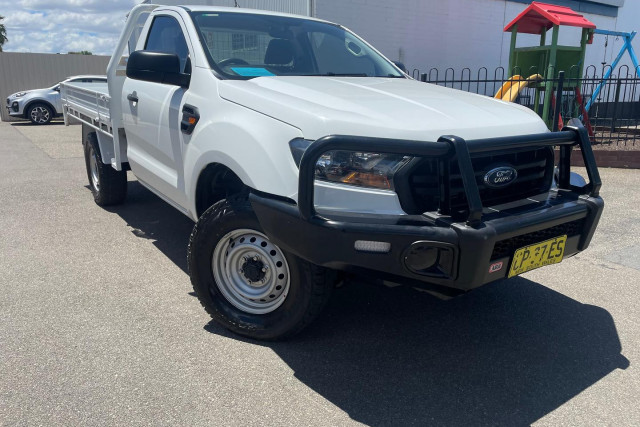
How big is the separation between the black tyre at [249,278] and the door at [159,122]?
0.76 metres

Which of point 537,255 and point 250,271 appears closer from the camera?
point 537,255

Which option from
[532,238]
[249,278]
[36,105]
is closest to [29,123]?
[36,105]

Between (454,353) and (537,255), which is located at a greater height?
(537,255)

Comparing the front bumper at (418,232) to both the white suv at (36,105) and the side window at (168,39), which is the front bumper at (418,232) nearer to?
the side window at (168,39)

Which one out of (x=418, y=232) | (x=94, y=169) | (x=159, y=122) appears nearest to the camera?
(x=418, y=232)

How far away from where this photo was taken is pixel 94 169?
6520 millimetres

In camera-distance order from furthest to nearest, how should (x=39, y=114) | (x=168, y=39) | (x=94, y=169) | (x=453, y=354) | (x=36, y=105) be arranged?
(x=39, y=114)
(x=36, y=105)
(x=94, y=169)
(x=168, y=39)
(x=453, y=354)

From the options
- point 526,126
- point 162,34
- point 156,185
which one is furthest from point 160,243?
point 526,126

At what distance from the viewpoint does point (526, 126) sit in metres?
3.12

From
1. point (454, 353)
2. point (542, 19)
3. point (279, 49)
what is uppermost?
point (542, 19)

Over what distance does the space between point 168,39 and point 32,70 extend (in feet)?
68.3

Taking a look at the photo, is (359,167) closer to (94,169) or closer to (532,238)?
(532,238)

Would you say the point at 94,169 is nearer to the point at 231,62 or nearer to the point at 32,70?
the point at 231,62

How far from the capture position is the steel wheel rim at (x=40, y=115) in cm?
1883
